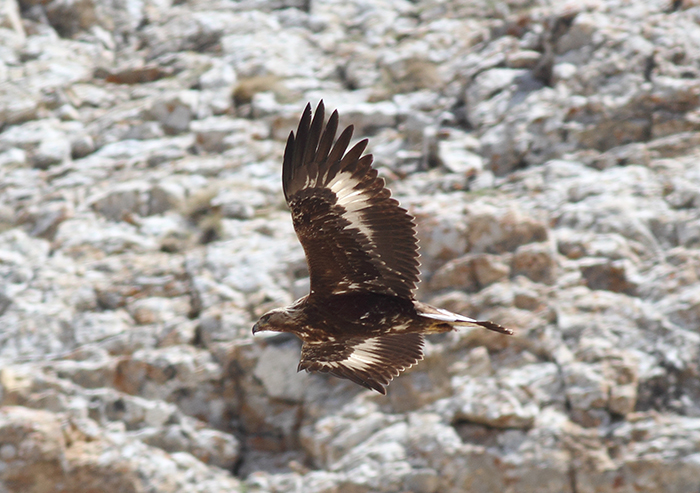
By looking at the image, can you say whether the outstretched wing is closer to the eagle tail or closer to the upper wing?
the eagle tail

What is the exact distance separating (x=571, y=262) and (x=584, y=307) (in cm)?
85

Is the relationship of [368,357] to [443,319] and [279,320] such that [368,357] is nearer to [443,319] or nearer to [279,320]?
[279,320]

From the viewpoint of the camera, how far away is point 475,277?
11789mm

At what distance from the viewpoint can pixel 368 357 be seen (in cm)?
777

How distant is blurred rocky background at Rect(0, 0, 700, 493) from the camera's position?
10234mm

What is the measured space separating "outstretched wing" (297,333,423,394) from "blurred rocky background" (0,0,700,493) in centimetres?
291

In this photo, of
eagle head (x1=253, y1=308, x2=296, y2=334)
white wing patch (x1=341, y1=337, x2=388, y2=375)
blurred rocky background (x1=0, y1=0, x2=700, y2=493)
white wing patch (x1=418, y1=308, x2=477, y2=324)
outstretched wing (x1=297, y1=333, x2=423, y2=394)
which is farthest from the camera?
blurred rocky background (x1=0, y1=0, x2=700, y2=493)

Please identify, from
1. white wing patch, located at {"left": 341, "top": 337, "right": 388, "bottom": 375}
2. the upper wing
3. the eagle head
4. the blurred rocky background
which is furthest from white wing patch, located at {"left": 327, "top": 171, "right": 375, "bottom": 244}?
the blurred rocky background

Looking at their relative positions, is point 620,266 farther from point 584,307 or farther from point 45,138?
point 45,138

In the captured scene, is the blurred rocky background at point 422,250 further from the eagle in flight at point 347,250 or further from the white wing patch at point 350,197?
the white wing patch at point 350,197

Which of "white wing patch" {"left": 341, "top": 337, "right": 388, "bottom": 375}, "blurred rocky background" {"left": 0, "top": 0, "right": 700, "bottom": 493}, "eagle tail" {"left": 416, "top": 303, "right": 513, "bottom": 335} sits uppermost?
"eagle tail" {"left": 416, "top": 303, "right": 513, "bottom": 335}

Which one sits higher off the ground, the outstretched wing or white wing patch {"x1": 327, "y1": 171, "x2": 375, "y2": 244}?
white wing patch {"x1": 327, "y1": 171, "x2": 375, "y2": 244}

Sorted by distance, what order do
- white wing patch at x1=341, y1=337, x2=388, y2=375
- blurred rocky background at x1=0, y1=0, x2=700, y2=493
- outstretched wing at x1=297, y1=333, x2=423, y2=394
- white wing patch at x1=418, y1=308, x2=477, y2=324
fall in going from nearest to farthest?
white wing patch at x1=418, y1=308, x2=477, y2=324 → outstretched wing at x1=297, y1=333, x2=423, y2=394 → white wing patch at x1=341, y1=337, x2=388, y2=375 → blurred rocky background at x1=0, y1=0, x2=700, y2=493

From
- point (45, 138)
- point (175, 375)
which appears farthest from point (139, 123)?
point (175, 375)
